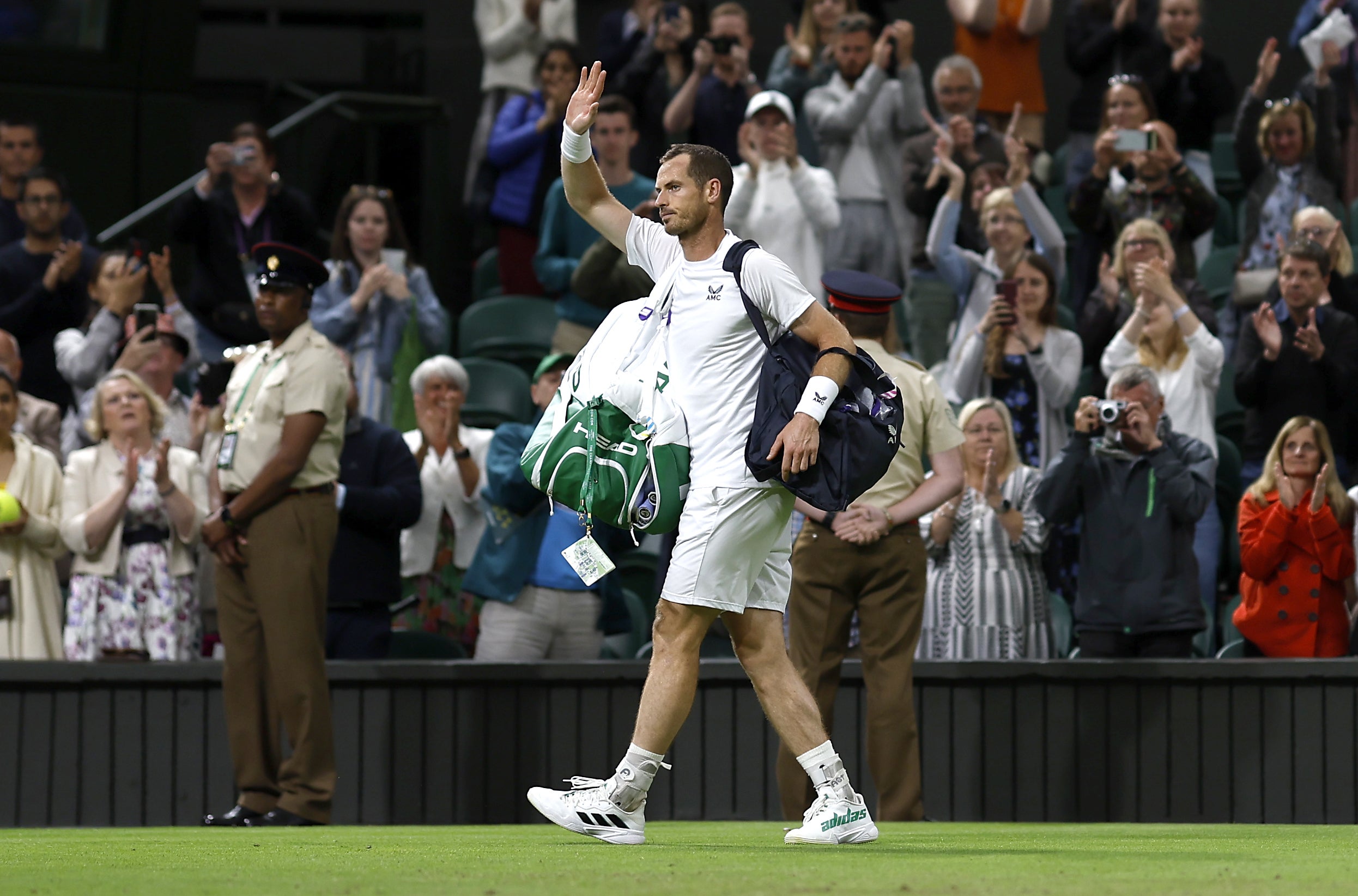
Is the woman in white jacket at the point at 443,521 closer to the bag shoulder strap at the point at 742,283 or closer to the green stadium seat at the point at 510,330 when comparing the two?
the green stadium seat at the point at 510,330

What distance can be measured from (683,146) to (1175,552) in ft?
11.5

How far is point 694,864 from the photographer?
5.09m

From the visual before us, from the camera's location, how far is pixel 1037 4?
496 inches

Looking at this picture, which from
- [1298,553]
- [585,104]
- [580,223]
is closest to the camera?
[585,104]

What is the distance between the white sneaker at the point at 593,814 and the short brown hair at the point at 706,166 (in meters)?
1.72

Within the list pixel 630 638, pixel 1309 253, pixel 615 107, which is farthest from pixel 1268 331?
pixel 615 107

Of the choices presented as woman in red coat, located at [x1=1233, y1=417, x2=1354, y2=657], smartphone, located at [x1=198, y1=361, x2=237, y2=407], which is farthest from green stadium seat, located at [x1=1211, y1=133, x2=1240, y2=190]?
smartphone, located at [x1=198, y1=361, x2=237, y2=407]

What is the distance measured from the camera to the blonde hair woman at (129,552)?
8.80 meters

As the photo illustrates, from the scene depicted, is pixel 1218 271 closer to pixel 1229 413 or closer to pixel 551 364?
pixel 1229 413

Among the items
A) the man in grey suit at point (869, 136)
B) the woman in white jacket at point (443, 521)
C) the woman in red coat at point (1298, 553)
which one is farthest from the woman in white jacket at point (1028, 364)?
the woman in white jacket at point (443, 521)

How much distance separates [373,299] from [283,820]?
12.4ft

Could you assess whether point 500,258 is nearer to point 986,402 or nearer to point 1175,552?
point 986,402

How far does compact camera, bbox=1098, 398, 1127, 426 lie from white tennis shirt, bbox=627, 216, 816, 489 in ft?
9.75

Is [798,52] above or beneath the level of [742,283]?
above
